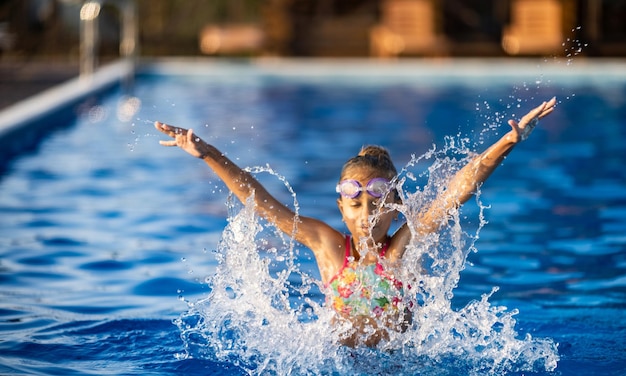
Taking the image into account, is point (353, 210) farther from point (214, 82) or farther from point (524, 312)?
point (214, 82)

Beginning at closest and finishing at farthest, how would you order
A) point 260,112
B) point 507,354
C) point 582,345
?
point 507,354 → point 582,345 → point 260,112

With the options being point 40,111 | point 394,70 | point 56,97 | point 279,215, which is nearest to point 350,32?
point 394,70

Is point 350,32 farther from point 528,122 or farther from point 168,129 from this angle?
point 528,122

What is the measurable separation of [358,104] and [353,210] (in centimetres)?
963

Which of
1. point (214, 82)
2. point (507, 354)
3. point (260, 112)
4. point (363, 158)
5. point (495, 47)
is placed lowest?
point (507, 354)

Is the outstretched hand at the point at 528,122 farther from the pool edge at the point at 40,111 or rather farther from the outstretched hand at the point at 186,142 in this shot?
the pool edge at the point at 40,111

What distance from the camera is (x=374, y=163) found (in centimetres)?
368

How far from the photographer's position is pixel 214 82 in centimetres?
1603

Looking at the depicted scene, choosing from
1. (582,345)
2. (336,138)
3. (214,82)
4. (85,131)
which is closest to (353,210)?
(582,345)

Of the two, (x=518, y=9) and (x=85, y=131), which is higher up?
(x=518, y=9)

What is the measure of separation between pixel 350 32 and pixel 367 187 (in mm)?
17190

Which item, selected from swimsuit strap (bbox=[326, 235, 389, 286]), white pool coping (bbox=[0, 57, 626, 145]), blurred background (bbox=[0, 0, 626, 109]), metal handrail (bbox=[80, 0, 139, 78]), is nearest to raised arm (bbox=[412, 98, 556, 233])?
swimsuit strap (bbox=[326, 235, 389, 286])

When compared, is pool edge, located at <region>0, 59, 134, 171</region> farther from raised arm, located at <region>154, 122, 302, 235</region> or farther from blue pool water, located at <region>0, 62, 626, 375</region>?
raised arm, located at <region>154, 122, 302, 235</region>

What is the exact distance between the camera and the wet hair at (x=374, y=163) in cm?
366
